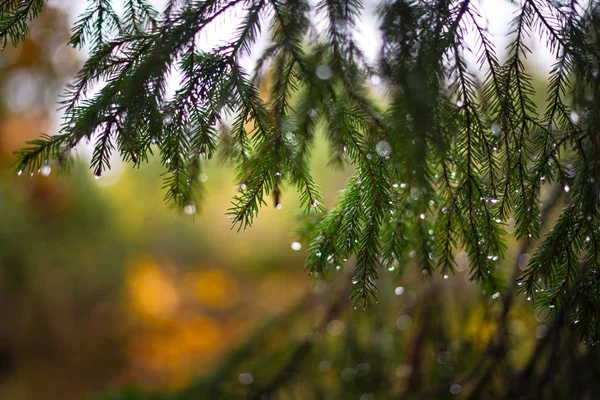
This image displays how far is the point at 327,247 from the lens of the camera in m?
1.05

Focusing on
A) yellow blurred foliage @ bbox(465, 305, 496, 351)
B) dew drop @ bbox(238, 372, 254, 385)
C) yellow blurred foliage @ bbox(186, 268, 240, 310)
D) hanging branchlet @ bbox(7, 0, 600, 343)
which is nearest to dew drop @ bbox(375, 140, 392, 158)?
hanging branchlet @ bbox(7, 0, 600, 343)

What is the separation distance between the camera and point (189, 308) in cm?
645

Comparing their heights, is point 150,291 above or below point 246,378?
above

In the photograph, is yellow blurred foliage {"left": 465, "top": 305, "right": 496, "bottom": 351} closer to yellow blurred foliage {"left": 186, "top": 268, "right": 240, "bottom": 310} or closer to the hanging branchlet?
the hanging branchlet

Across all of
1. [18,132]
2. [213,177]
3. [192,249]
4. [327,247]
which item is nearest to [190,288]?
[192,249]

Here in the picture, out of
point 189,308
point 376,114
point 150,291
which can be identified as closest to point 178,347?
point 189,308

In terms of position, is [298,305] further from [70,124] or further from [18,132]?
[18,132]

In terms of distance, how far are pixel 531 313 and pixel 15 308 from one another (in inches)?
178

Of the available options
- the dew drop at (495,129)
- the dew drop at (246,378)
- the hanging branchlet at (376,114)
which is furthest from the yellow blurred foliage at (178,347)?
the dew drop at (495,129)

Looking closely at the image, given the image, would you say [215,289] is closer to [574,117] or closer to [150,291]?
[150,291]

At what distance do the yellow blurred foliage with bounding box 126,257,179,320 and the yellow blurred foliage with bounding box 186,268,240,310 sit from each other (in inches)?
13.0

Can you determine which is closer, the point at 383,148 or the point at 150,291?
the point at 383,148

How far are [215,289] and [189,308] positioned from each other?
464 millimetres

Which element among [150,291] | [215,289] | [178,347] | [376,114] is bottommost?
[376,114]
